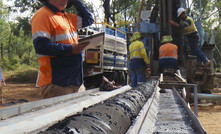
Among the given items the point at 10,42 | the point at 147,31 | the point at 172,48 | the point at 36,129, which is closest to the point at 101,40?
the point at 36,129

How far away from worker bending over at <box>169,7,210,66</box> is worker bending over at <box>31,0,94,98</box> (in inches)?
237

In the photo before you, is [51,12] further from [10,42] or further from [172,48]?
[10,42]

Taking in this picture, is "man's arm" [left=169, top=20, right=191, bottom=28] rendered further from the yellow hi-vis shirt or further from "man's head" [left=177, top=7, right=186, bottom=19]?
the yellow hi-vis shirt

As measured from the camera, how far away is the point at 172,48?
23.9 feet

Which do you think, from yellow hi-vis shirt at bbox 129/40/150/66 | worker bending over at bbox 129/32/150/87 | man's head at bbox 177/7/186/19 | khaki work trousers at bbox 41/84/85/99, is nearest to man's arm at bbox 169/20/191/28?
man's head at bbox 177/7/186/19

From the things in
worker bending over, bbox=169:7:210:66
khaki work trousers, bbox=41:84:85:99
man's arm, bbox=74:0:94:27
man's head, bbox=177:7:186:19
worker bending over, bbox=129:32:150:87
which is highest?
man's head, bbox=177:7:186:19

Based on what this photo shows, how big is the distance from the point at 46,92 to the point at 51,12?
912 millimetres

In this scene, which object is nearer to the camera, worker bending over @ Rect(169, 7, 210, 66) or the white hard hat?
the white hard hat

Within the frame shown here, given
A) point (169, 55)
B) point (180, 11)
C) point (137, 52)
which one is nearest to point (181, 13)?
point (180, 11)

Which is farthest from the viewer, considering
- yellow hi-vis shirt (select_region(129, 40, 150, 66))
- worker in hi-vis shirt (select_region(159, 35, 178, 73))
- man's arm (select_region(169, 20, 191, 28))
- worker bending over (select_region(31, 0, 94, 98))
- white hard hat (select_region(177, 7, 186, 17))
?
man's arm (select_region(169, 20, 191, 28))

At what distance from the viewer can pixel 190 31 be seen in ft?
28.5

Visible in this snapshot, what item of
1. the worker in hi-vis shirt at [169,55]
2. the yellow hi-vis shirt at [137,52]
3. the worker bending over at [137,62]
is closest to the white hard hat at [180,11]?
the worker in hi-vis shirt at [169,55]

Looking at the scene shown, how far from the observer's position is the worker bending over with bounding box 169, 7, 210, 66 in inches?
318

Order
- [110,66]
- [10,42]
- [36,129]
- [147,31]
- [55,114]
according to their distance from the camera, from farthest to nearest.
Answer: [10,42]
[110,66]
[147,31]
[55,114]
[36,129]
